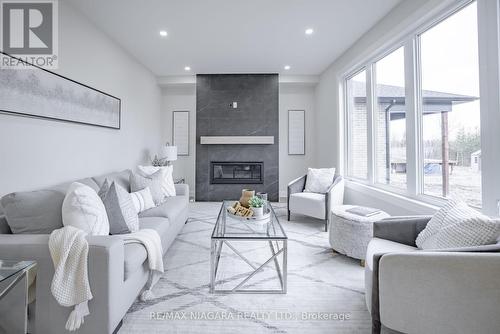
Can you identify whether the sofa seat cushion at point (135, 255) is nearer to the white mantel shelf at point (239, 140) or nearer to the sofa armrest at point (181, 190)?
the sofa armrest at point (181, 190)

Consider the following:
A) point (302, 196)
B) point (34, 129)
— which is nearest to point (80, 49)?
point (34, 129)

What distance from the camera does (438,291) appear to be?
1.32 m

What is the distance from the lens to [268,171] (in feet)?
18.9

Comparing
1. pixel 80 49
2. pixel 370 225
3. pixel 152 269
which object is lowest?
pixel 152 269

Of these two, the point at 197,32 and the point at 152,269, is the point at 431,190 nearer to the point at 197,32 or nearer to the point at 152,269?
the point at 152,269

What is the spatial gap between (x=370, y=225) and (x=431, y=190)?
84cm

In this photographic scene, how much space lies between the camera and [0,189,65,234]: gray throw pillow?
165 cm

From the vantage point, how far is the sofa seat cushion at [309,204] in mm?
3781

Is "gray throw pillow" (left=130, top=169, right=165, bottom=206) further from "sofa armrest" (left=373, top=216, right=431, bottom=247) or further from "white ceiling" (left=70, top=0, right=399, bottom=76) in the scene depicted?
"sofa armrest" (left=373, top=216, right=431, bottom=247)

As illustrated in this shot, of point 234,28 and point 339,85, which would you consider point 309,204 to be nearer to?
point 339,85

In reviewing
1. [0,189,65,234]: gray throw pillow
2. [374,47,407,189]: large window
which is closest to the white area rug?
[0,189,65,234]: gray throw pillow

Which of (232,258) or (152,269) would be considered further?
(232,258)

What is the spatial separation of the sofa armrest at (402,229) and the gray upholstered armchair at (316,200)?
5.27 ft

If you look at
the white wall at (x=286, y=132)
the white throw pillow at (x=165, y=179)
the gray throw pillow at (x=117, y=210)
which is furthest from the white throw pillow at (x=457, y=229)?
the white wall at (x=286, y=132)
